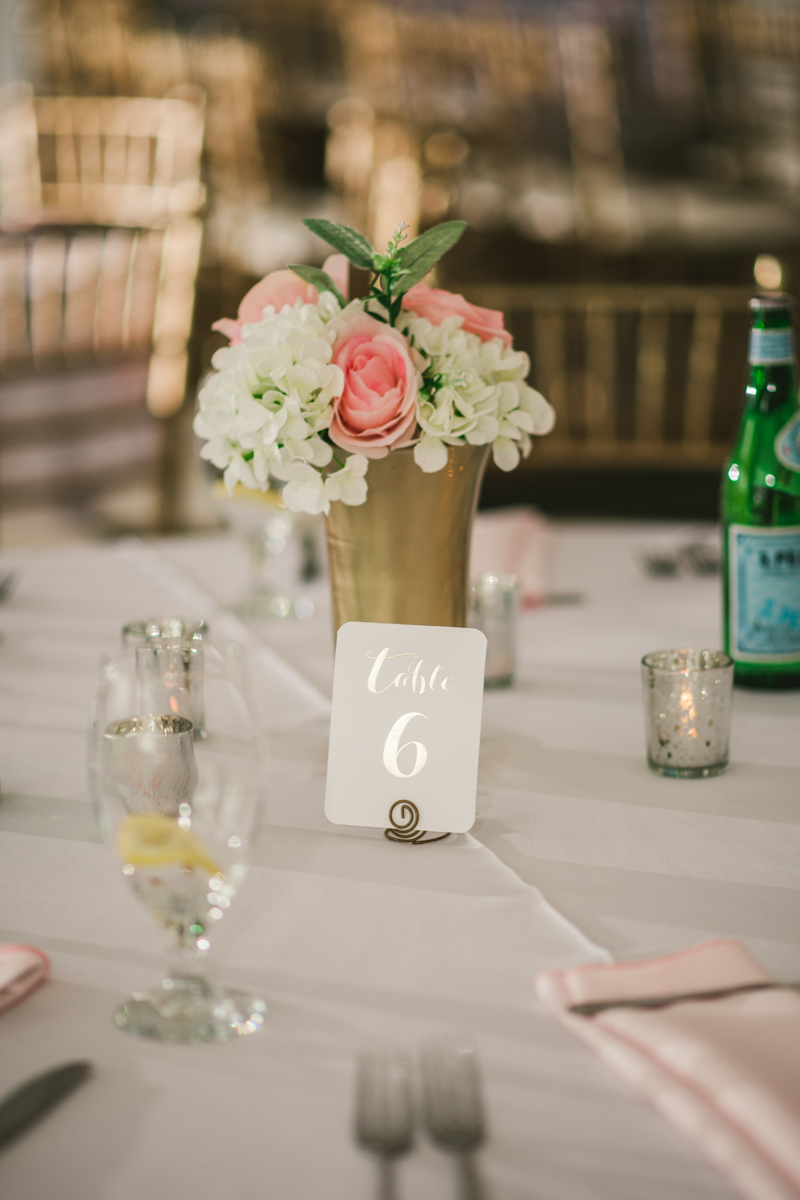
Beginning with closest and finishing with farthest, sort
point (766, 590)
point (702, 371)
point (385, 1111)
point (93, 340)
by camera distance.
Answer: point (385, 1111) < point (766, 590) < point (93, 340) < point (702, 371)

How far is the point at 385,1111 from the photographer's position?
427 millimetres

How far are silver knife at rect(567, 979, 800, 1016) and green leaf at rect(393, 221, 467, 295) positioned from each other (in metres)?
0.50

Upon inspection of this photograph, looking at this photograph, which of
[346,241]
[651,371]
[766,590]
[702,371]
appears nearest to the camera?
[346,241]

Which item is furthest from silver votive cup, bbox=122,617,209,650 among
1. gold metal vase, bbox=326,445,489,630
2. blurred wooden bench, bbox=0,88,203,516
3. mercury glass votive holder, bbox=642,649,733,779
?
blurred wooden bench, bbox=0,88,203,516

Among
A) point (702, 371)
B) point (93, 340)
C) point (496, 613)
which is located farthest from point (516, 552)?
point (702, 371)

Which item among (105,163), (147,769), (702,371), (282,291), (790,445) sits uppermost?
(105,163)

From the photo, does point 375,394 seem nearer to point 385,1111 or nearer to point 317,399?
point 317,399

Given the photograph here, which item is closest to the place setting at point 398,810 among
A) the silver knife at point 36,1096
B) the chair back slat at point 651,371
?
the silver knife at point 36,1096

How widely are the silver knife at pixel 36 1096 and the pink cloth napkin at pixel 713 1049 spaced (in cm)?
22

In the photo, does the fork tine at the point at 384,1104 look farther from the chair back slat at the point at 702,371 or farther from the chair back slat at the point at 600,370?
the chair back slat at the point at 600,370

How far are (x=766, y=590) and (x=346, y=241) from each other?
1.57ft

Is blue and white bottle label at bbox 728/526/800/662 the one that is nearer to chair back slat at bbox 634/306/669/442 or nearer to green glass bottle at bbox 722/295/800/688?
green glass bottle at bbox 722/295/800/688

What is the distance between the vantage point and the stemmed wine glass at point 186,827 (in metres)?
0.47

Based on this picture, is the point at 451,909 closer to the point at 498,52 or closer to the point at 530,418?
the point at 530,418
